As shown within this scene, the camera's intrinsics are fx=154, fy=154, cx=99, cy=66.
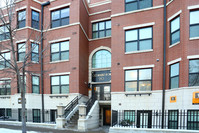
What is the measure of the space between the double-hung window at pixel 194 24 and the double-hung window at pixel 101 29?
7.69m

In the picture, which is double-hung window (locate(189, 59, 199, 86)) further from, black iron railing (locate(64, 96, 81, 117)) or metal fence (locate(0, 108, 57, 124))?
metal fence (locate(0, 108, 57, 124))

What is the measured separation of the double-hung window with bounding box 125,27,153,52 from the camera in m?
11.5

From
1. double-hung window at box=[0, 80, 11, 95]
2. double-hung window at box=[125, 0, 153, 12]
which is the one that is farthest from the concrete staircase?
double-hung window at box=[125, 0, 153, 12]

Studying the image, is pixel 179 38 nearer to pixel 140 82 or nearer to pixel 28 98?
pixel 140 82

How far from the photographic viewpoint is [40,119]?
47.8ft

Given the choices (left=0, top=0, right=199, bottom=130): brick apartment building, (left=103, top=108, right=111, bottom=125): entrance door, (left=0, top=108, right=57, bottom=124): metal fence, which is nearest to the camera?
(left=0, top=0, right=199, bottom=130): brick apartment building

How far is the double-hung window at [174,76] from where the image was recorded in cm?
993

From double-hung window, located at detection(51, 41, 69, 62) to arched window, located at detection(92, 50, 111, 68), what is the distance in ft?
9.48

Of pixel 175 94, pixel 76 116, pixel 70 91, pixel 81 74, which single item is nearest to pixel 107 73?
pixel 81 74

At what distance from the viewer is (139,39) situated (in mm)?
11719

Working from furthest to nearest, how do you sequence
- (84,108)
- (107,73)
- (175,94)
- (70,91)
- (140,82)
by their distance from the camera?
(107,73) < (70,91) < (140,82) < (84,108) < (175,94)

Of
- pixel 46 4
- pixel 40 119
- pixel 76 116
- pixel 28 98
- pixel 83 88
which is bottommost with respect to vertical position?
pixel 40 119

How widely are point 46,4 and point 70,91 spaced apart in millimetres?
9124

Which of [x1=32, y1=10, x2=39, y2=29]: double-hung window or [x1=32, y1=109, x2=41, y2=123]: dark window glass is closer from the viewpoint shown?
[x1=32, y1=109, x2=41, y2=123]: dark window glass
